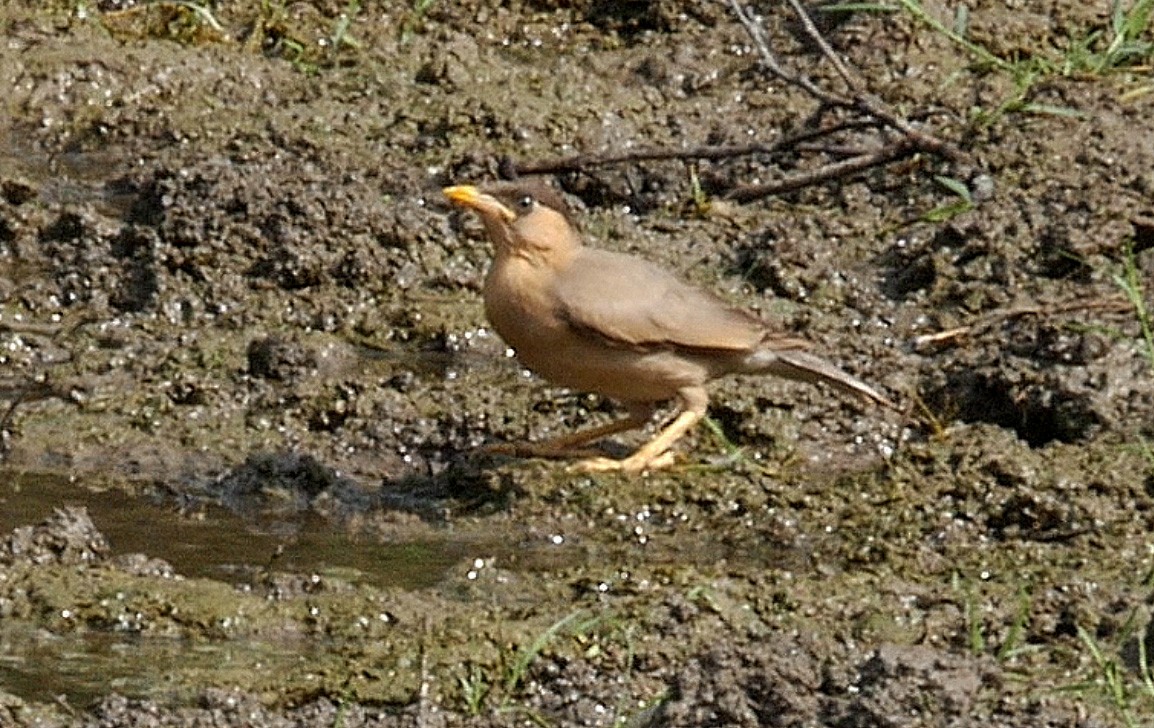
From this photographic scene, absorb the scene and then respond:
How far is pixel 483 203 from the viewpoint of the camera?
8.67 m

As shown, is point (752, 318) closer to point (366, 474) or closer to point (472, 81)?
point (366, 474)

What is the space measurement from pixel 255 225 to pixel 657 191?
1.45 meters

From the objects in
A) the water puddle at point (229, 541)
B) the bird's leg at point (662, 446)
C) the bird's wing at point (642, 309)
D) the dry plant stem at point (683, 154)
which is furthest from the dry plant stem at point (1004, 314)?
the water puddle at point (229, 541)

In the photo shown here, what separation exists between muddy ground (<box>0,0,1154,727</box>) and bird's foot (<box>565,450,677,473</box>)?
58 mm

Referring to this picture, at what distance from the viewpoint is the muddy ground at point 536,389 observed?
6.59 metres

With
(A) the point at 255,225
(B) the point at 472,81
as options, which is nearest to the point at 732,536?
(A) the point at 255,225

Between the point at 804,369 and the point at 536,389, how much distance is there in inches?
36.1

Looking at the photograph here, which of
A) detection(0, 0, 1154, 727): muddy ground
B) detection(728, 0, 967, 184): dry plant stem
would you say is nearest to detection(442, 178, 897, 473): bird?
detection(0, 0, 1154, 727): muddy ground

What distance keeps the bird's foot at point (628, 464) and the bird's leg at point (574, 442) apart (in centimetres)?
9

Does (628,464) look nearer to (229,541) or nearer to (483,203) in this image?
(483,203)

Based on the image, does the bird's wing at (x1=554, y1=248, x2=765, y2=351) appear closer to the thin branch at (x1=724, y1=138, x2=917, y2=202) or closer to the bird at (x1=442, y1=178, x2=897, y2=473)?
the bird at (x1=442, y1=178, x2=897, y2=473)

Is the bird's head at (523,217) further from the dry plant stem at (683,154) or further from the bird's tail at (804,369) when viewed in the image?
the dry plant stem at (683,154)

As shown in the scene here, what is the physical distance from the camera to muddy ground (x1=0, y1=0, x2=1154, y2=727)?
659 centimetres

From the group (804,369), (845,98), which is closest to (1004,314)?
(804,369)
